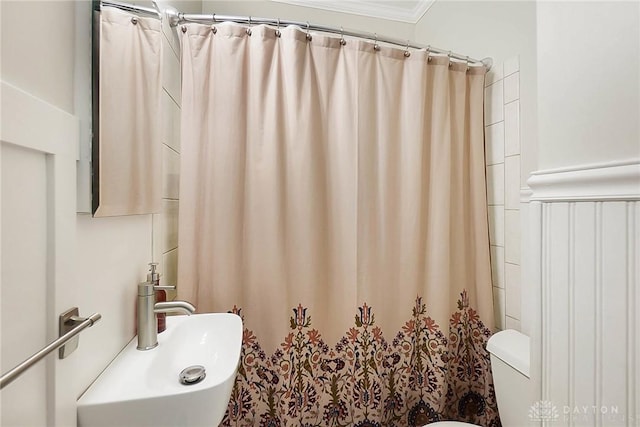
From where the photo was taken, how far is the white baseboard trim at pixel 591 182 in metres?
0.48

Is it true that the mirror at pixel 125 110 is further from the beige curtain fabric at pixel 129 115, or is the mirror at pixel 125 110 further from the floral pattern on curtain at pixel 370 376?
the floral pattern on curtain at pixel 370 376

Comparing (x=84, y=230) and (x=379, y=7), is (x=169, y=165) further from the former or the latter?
(x=379, y=7)

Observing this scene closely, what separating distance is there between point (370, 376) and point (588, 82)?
4.09 feet

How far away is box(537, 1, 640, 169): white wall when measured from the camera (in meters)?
0.50

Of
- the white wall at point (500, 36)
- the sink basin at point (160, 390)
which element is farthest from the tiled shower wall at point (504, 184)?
the sink basin at point (160, 390)

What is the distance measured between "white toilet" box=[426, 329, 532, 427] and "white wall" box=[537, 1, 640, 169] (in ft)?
2.64

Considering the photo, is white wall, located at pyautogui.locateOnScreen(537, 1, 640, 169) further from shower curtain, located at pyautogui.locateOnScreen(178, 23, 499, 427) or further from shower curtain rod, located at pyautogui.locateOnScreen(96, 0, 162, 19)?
shower curtain rod, located at pyautogui.locateOnScreen(96, 0, 162, 19)

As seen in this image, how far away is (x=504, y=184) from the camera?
1415mm

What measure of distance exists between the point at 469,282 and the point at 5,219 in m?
1.62

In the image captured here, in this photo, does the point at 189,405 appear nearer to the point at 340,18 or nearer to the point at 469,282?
the point at 469,282

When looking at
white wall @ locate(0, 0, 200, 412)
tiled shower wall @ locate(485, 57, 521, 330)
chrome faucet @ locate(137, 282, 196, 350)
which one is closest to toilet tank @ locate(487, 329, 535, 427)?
tiled shower wall @ locate(485, 57, 521, 330)

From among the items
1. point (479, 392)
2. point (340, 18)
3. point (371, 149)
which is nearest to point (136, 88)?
point (371, 149)

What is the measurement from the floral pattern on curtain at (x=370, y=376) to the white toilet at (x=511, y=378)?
0.23 meters

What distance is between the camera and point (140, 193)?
82 centimetres
